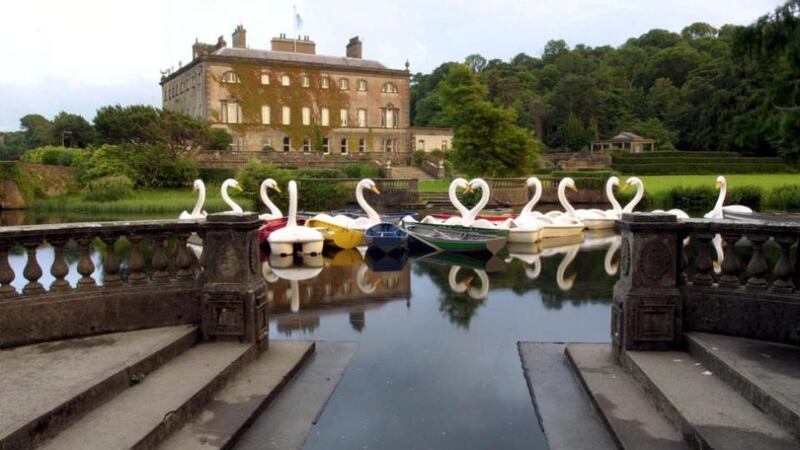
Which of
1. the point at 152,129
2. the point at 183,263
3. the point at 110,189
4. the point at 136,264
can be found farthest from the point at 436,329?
the point at 152,129

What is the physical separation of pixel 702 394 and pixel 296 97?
208 feet

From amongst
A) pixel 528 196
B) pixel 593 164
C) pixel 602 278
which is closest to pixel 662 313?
pixel 602 278

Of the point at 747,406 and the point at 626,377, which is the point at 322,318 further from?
the point at 747,406

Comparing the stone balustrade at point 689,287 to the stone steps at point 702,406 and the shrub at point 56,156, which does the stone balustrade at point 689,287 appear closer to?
the stone steps at point 702,406

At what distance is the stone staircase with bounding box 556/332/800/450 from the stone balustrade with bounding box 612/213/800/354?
16cm

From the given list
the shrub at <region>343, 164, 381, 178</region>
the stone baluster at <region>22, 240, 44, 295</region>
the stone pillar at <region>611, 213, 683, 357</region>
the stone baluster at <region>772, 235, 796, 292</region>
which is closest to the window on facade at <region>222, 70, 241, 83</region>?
the shrub at <region>343, 164, 381, 178</region>

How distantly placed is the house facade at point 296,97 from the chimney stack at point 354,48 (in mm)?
107

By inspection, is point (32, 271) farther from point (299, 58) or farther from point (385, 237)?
point (299, 58)

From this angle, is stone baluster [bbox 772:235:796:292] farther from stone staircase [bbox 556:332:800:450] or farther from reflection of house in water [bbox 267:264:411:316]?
reflection of house in water [bbox 267:264:411:316]

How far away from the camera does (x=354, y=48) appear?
71.6m

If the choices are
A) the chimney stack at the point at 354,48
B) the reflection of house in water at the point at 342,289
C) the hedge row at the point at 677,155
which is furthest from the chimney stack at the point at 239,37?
the reflection of house in water at the point at 342,289

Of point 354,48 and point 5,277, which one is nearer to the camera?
point 5,277

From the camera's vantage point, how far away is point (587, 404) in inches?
233

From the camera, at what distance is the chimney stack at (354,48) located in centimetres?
7125
